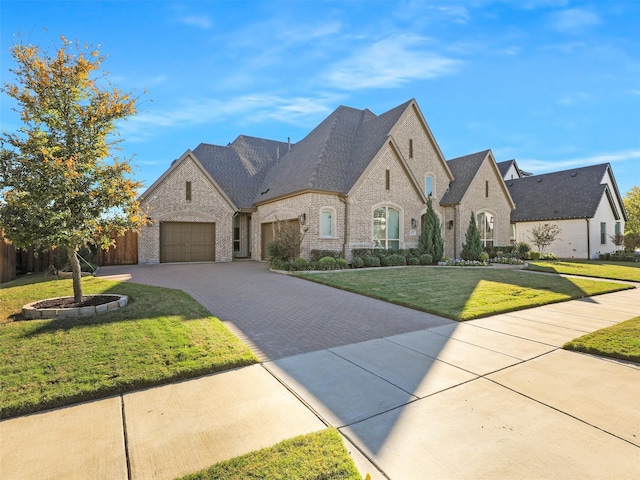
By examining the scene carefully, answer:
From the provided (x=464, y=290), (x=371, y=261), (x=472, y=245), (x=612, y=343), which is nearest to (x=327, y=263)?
(x=371, y=261)

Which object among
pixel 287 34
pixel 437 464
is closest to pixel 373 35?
pixel 287 34

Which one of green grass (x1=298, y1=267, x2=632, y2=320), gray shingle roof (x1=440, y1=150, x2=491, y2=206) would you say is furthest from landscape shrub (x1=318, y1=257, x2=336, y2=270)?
gray shingle roof (x1=440, y1=150, x2=491, y2=206)

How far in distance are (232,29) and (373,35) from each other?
4188 millimetres

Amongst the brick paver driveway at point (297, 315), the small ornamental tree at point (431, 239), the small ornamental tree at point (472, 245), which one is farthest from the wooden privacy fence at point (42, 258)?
the small ornamental tree at point (472, 245)

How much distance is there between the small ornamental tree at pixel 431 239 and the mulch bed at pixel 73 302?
16.4 metres

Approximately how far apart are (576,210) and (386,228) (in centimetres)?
1836

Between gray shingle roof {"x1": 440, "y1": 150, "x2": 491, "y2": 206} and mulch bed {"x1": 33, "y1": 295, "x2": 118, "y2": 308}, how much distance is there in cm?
2080

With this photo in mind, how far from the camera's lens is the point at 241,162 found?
84.1ft

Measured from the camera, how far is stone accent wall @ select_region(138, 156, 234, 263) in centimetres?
1889

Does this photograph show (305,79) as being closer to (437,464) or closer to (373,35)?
(373,35)

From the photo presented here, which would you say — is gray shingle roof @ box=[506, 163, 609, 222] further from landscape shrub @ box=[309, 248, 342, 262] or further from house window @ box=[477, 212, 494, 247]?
landscape shrub @ box=[309, 248, 342, 262]

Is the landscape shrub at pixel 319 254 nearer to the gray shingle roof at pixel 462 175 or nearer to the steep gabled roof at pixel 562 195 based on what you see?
→ the gray shingle roof at pixel 462 175

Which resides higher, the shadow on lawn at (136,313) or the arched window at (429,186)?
the arched window at (429,186)

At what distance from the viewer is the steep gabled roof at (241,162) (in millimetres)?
23539
